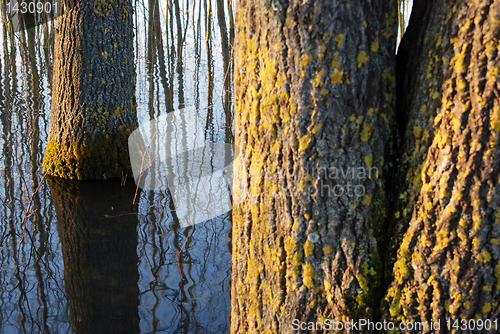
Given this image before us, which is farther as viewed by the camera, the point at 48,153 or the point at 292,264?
the point at 48,153

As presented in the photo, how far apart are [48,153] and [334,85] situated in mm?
3901

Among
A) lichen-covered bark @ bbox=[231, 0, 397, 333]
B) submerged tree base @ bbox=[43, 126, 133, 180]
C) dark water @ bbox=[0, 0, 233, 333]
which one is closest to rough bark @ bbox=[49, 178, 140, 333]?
dark water @ bbox=[0, 0, 233, 333]

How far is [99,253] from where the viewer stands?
321 cm

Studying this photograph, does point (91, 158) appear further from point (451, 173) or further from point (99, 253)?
point (451, 173)

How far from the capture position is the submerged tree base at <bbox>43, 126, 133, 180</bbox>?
4.42 metres

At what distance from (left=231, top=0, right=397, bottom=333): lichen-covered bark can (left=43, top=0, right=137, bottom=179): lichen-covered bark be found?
3.01 metres

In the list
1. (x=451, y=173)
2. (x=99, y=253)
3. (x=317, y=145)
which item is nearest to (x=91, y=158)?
(x=99, y=253)

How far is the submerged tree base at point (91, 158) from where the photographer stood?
14.5ft

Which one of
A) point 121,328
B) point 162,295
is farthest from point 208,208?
point 121,328

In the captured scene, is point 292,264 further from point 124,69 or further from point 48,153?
point 48,153

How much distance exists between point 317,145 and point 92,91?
3.39m

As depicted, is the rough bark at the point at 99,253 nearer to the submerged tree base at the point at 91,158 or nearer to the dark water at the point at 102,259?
the dark water at the point at 102,259

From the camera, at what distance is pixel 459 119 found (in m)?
1.36

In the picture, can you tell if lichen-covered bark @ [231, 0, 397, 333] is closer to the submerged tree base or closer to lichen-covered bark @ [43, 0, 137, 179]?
lichen-covered bark @ [43, 0, 137, 179]
